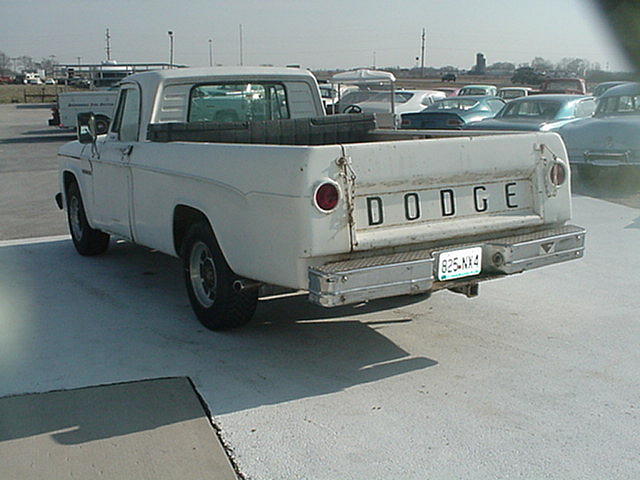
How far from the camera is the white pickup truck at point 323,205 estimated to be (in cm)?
427

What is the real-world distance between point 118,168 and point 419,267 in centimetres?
317

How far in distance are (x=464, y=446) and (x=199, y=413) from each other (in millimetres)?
1380

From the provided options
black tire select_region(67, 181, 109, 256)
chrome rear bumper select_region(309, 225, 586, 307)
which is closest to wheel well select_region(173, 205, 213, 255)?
chrome rear bumper select_region(309, 225, 586, 307)

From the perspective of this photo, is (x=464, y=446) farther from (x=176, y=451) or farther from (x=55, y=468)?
(x=55, y=468)

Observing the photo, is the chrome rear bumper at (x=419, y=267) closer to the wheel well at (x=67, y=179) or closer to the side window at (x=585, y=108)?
the wheel well at (x=67, y=179)

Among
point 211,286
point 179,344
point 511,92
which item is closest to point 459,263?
point 211,286

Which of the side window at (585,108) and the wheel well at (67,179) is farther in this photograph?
the side window at (585,108)

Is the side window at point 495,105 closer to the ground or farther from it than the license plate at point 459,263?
farther from it

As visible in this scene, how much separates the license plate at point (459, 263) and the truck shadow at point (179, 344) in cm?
60

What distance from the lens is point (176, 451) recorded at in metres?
3.65

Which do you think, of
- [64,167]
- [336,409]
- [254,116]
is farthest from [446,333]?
[64,167]

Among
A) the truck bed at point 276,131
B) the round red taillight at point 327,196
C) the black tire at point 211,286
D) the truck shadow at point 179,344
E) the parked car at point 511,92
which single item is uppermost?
the parked car at point 511,92

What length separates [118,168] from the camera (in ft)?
21.2

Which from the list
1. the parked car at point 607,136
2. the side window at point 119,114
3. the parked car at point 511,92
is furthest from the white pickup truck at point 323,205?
the parked car at point 511,92
